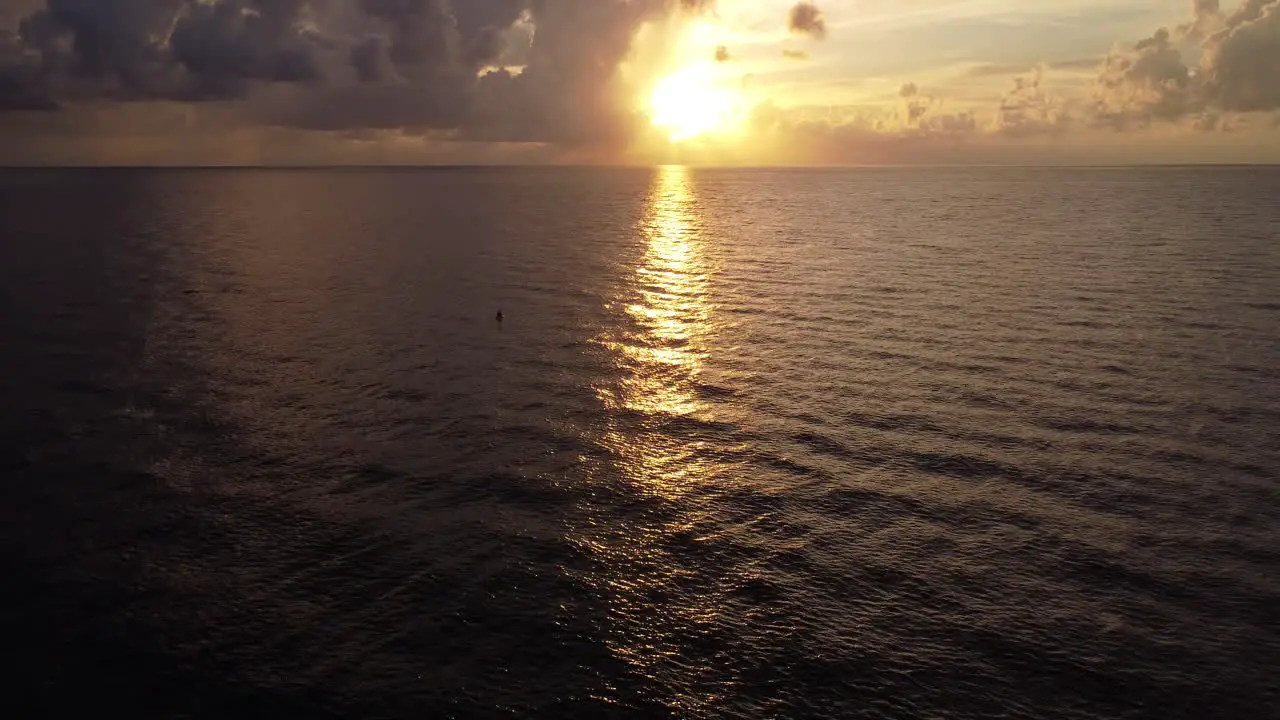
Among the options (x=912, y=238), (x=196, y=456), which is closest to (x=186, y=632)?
(x=196, y=456)

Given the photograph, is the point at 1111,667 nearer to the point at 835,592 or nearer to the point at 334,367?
the point at 835,592

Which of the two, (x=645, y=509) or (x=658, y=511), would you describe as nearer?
(x=658, y=511)

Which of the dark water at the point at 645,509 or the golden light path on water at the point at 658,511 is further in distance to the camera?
the golden light path on water at the point at 658,511

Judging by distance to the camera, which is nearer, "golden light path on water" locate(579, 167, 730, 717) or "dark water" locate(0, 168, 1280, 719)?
"dark water" locate(0, 168, 1280, 719)
